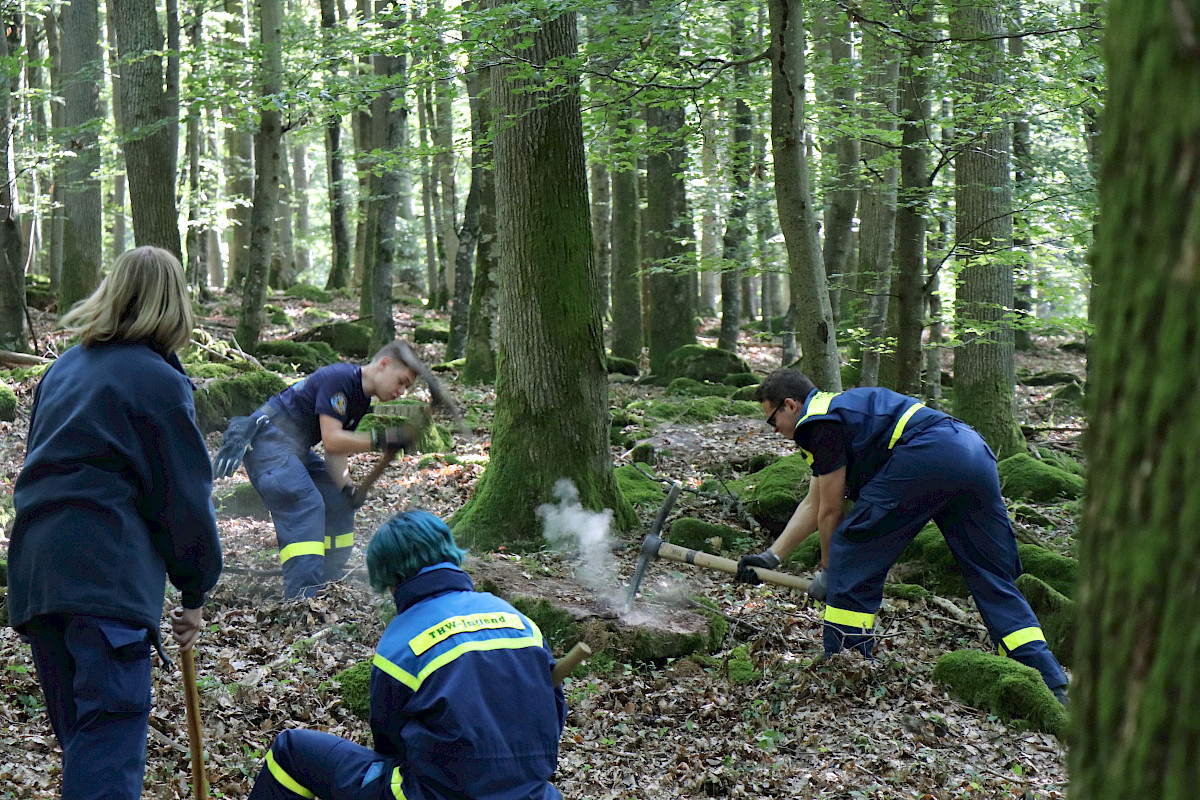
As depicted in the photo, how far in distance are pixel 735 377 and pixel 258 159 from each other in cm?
805

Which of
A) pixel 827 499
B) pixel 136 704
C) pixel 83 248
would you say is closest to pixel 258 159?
pixel 83 248

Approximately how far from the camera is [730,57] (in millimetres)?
7984

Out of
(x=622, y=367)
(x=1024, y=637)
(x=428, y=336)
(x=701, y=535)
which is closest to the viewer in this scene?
(x=1024, y=637)

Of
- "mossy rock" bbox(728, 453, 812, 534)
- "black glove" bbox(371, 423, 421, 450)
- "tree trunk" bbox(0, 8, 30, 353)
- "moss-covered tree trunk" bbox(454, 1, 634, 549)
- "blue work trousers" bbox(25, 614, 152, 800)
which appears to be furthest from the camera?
"tree trunk" bbox(0, 8, 30, 353)

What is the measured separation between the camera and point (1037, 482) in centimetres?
872

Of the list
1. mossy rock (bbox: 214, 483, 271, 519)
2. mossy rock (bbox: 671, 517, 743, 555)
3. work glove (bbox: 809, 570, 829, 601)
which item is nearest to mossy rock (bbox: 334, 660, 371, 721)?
work glove (bbox: 809, 570, 829, 601)

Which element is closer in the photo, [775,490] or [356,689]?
[356,689]

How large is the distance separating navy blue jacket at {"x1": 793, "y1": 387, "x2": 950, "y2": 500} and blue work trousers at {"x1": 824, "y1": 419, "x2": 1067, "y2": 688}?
0.26 ft

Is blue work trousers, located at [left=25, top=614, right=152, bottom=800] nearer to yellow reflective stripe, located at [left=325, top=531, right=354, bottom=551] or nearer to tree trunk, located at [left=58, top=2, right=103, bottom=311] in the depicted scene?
yellow reflective stripe, located at [left=325, top=531, right=354, bottom=551]

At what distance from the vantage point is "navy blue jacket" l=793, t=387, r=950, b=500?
5359 mm

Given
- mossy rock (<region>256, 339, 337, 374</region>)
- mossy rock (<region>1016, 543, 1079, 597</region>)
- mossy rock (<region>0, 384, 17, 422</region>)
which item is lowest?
mossy rock (<region>1016, 543, 1079, 597</region>)

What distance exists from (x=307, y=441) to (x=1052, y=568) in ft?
16.9

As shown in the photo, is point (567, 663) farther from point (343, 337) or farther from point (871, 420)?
point (343, 337)

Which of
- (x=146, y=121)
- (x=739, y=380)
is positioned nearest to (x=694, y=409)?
(x=739, y=380)
